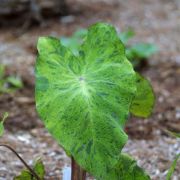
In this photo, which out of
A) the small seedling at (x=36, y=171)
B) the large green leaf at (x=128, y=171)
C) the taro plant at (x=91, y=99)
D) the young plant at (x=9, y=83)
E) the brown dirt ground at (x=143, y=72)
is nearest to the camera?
the taro plant at (x=91, y=99)

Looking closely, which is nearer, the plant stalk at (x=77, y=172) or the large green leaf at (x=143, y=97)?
the plant stalk at (x=77, y=172)

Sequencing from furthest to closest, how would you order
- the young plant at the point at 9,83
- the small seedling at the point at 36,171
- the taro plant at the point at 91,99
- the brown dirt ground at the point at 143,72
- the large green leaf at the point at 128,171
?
1. the young plant at the point at 9,83
2. the brown dirt ground at the point at 143,72
3. the small seedling at the point at 36,171
4. the large green leaf at the point at 128,171
5. the taro plant at the point at 91,99

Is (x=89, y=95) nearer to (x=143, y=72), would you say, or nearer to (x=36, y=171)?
(x=36, y=171)

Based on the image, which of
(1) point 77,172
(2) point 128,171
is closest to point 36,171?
(1) point 77,172

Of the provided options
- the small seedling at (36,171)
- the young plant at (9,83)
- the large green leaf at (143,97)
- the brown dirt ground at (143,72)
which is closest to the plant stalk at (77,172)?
the small seedling at (36,171)

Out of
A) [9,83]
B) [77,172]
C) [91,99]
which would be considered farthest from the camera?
[9,83]

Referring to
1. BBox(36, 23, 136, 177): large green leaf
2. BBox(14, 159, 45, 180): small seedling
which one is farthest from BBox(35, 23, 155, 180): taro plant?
BBox(14, 159, 45, 180): small seedling

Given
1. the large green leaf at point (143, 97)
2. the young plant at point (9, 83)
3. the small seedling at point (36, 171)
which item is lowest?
the small seedling at point (36, 171)

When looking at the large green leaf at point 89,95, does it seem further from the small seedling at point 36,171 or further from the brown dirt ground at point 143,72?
the brown dirt ground at point 143,72

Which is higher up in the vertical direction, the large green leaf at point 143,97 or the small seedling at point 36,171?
the large green leaf at point 143,97

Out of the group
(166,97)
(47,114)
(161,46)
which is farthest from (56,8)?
(47,114)
